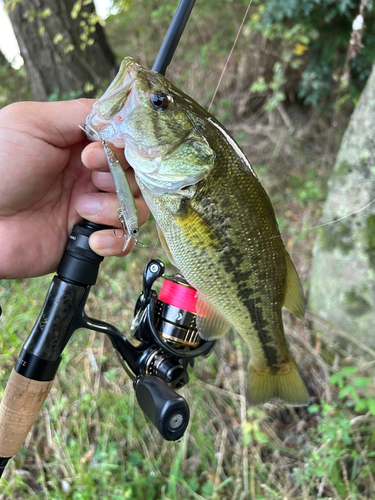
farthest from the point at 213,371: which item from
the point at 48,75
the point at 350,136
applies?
the point at 48,75

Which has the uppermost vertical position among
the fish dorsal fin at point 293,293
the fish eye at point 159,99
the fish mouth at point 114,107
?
the fish eye at point 159,99

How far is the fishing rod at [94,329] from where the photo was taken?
4.05ft

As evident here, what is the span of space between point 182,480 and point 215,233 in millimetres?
1712

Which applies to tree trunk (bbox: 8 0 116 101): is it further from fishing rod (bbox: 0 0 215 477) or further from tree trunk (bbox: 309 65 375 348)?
fishing rod (bbox: 0 0 215 477)

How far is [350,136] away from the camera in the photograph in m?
2.57

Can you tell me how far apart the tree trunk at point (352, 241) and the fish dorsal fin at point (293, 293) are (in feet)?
4.16

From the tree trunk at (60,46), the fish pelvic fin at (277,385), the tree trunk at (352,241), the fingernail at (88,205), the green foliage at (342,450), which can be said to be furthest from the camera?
the tree trunk at (60,46)

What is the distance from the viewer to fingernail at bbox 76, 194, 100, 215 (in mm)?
1360

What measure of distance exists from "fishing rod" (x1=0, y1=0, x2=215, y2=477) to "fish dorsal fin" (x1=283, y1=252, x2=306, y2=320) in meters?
0.37

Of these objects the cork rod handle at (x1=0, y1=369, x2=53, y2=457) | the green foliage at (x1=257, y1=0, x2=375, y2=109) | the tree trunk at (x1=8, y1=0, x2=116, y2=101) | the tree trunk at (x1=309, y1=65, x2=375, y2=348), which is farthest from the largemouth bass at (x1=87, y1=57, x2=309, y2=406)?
the tree trunk at (x1=8, y1=0, x2=116, y2=101)

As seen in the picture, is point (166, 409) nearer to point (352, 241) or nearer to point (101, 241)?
point (101, 241)

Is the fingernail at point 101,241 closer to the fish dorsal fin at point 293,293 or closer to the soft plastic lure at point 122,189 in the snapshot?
the soft plastic lure at point 122,189

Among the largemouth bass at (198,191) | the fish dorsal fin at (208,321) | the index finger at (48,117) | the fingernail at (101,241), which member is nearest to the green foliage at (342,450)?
the fish dorsal fin at (208,321)

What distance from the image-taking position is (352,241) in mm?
2383
